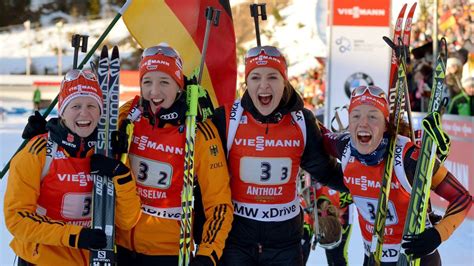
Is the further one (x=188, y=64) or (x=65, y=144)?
(x=188, y=64)

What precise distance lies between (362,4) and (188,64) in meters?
6.40

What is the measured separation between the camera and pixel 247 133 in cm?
409

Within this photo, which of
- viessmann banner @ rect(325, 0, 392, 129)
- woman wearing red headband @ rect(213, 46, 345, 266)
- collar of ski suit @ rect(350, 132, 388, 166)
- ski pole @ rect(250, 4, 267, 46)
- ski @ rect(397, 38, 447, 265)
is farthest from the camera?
viessmann banner @ rect(325, 0, 392, 129)

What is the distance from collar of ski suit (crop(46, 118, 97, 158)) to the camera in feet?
12.0

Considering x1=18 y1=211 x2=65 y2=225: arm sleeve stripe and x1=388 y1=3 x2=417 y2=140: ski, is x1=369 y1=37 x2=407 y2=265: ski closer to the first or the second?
x1=388 y1=3 x2=417 y2=140: ski

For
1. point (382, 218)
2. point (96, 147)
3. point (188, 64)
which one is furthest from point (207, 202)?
point (188, 64)

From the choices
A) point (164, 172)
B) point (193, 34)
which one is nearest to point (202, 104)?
point (164, 172)

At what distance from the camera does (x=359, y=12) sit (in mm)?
11469

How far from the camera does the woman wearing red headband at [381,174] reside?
151 inches

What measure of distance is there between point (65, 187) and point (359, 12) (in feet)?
27.8

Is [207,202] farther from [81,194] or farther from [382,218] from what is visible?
[382,218]

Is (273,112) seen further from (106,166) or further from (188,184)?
(106,166)

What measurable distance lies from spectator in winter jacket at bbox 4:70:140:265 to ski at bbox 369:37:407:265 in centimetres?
120

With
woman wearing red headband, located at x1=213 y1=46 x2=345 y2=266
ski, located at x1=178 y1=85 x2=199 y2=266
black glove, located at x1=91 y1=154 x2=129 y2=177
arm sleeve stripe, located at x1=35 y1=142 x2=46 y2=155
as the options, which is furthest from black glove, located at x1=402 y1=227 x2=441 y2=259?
arm sleeve stripe, located at x1=35 y1=142 x2=46 y2=155
